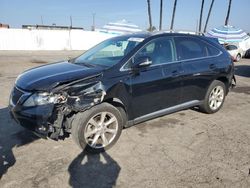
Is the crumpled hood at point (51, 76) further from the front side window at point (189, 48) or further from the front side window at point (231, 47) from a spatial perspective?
the front side window at point (231, 47)

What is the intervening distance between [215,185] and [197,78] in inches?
96.7

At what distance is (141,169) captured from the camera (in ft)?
11.2

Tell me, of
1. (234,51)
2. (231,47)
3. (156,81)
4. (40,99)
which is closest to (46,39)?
(231,47)

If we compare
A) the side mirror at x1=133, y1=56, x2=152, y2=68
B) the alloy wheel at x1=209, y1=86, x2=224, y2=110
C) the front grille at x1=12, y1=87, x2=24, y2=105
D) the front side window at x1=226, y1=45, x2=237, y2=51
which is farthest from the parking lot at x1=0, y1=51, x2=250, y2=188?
Result: the front side window at x1=226, y1=45, x2=237, y2=51

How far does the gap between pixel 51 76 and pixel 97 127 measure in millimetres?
1021

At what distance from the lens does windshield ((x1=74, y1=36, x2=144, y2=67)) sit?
14.1 feet

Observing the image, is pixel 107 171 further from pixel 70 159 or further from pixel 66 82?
pixel 66 82

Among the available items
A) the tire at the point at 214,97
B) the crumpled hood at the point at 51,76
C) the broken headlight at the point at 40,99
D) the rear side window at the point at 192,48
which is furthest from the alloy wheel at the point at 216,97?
the broken headlight at the point at 40,99

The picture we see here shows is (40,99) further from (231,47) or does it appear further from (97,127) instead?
(231,47)

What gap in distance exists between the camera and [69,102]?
3480mm

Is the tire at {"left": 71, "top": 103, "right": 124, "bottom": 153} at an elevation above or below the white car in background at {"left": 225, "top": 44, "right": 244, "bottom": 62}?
below

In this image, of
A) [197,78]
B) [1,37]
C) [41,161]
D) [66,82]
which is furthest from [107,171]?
[1,37]

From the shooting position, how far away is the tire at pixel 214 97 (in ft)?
17.7

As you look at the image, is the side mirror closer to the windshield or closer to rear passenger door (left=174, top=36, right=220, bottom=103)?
the windshield
